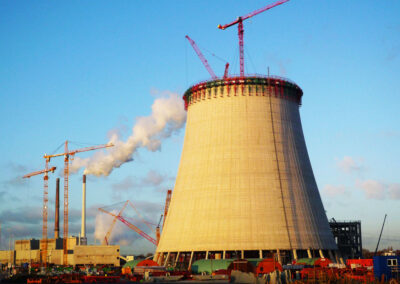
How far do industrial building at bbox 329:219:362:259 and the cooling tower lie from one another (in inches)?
1328

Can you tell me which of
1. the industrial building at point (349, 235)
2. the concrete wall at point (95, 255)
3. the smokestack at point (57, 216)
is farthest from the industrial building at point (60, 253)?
the industrial building at point (349, 235)

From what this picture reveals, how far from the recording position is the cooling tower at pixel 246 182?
179 feet

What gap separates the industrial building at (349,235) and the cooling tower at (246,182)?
3373 cm

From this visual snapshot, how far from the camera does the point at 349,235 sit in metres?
92.6

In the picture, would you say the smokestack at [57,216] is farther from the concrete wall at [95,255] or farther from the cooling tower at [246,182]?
the cooling tower at [246,182]

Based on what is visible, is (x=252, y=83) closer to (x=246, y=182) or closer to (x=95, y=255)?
(x=246, y=182)

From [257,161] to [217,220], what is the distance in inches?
292

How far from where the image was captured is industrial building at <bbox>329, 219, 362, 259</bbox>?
92.2 m

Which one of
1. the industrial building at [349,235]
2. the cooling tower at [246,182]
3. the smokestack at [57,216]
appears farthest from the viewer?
the smokestack at [57,216]

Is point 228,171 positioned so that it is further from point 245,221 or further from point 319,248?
point 319,248

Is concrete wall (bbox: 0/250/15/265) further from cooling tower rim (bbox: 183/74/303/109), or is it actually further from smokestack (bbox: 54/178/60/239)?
cooling tower rim (bbox: 183/74/303/109)

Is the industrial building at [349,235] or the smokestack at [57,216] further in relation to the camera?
the smokestack at [57,216]

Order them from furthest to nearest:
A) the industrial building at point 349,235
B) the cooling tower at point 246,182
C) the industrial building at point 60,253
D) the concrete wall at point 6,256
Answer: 1. the concrete wall at point 6,256
2. the industrial building at point 60,253
3. the industrial building at point 349,235
4. the cooling tower at point 246,182

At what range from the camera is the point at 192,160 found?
192ft
